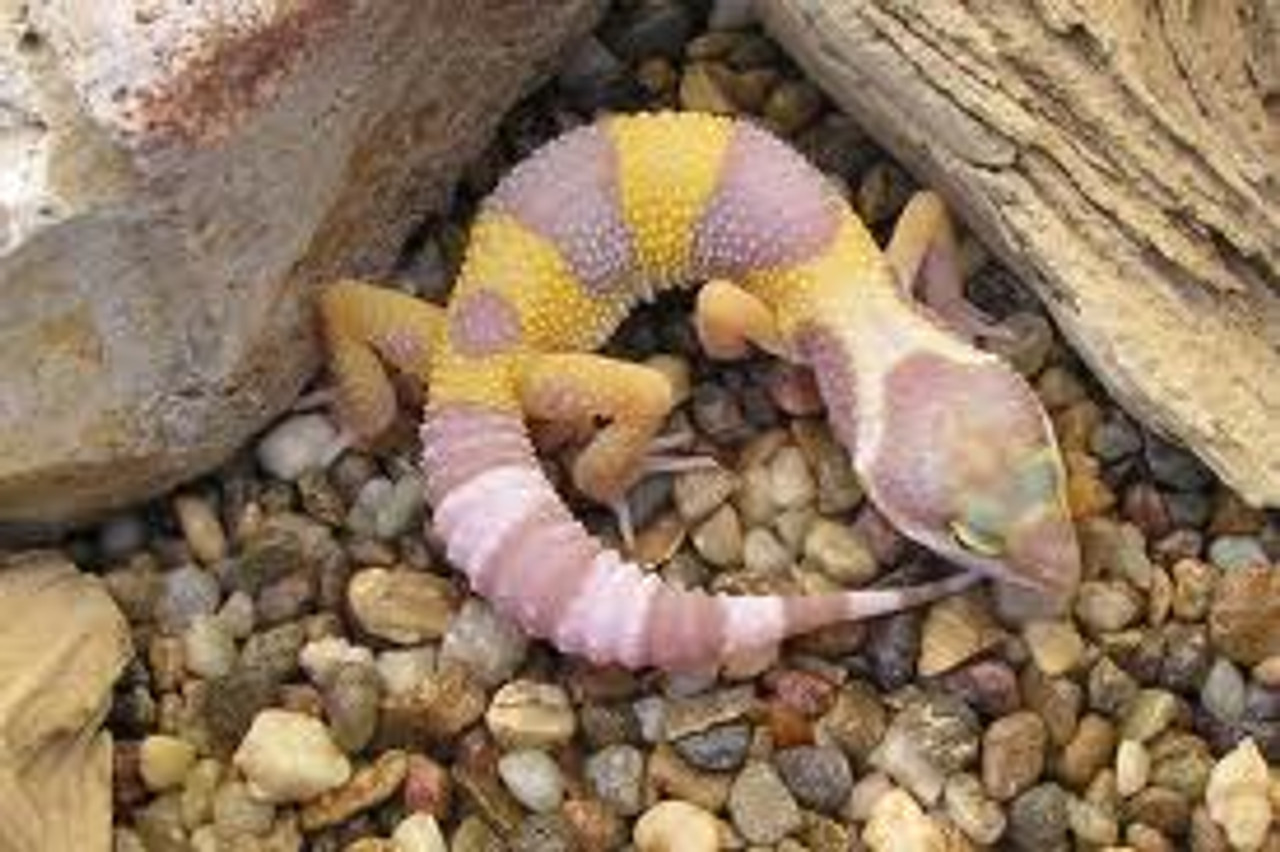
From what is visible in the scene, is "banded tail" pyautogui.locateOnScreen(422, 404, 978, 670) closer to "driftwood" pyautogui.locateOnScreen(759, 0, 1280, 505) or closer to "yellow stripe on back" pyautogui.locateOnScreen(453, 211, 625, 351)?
"yellow stripe on back" pyautogui.locateOnScreen(453, 211, 625, 351)

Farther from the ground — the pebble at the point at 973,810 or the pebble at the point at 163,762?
the pebble at the point at 163,762

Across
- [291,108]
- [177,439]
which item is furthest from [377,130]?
[177,439]

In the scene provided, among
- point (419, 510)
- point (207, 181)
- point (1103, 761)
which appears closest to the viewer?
point (207, 181)

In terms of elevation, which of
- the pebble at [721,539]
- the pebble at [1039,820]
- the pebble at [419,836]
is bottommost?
the pebble at [1039,820]

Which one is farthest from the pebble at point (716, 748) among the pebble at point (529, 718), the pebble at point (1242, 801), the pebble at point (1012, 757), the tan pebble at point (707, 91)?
the tan pebble at point (707, 91)

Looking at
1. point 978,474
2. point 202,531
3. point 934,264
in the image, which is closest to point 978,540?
point 978,474

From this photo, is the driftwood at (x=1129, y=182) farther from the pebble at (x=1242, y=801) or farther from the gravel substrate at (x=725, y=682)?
the pebble at (x=1242, y=801)

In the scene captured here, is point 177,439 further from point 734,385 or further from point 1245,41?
point 1245,41
